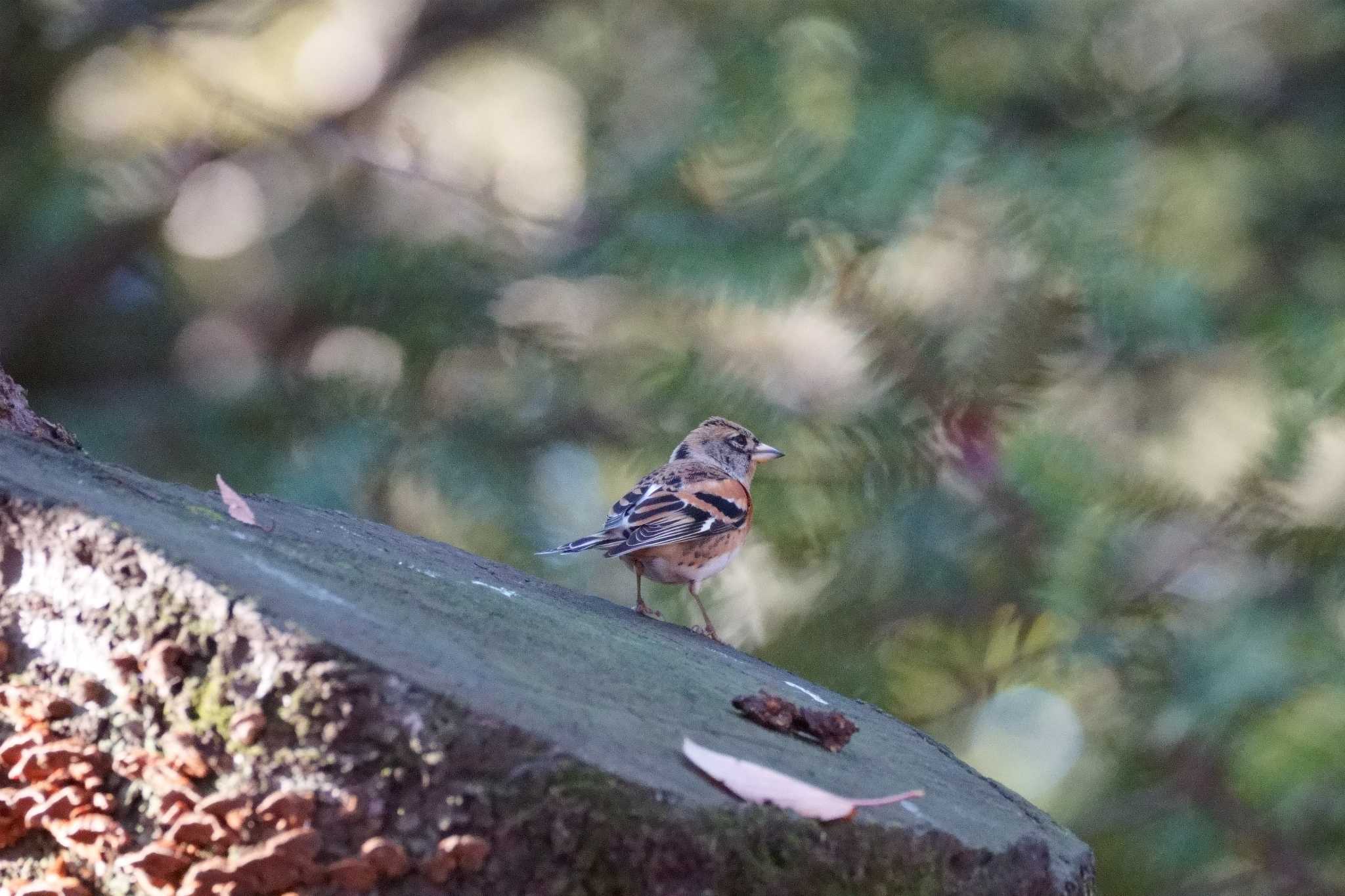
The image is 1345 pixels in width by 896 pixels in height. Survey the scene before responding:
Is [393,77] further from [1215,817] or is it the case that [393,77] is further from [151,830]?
[151,830]

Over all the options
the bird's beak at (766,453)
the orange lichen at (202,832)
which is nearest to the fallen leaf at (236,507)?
the orange lichen at (202,832)

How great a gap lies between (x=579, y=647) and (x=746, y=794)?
1.16 feet

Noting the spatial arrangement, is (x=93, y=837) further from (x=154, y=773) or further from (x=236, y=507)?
(x=236, y=507)

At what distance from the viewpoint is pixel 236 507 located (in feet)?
4.50

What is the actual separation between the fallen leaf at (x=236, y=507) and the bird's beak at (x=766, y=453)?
4.44ft

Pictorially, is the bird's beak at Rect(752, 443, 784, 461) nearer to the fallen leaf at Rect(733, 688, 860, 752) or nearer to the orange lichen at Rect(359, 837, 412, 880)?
the fallen leaf at Rect(733, 688, 860, 752)

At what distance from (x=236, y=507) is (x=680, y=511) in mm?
1170

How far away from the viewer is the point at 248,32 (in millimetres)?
3203

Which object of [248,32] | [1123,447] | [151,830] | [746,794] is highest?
[248,32]

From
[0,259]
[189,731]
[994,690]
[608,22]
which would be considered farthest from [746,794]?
[608,22]

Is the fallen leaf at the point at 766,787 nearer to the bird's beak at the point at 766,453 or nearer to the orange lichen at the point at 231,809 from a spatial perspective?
the orange lichen at the point at 231,809

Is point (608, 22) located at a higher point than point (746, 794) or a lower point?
higher

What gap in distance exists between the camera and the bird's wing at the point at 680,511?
2.41 meters

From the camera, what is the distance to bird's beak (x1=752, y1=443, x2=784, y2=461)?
264 centimetres
